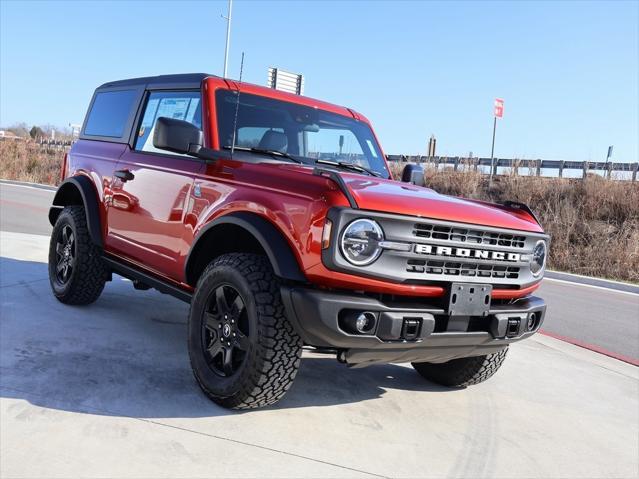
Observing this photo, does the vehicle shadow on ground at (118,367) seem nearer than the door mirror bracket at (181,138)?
Yes

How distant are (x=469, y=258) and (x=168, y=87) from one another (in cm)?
266

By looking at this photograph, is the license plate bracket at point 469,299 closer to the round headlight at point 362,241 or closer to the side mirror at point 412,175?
the round headlight at point 362,241

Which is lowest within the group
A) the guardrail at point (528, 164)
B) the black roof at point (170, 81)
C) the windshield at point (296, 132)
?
the windshield at point (296, 132)

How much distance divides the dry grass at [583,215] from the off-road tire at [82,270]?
12.4m

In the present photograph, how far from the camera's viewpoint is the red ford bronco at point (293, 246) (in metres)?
3.08

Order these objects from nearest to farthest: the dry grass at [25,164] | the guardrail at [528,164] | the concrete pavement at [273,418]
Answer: the concrete pavement at [273,418] < the guardrail at [528,164] < the dry grass at [25,164]

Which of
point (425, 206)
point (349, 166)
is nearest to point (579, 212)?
point (349, 166)

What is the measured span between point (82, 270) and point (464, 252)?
3.29 metres

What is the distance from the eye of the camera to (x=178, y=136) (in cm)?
379

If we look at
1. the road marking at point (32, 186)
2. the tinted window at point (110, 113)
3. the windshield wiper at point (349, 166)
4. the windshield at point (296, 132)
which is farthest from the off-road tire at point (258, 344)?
the road marking at point (32, 186)

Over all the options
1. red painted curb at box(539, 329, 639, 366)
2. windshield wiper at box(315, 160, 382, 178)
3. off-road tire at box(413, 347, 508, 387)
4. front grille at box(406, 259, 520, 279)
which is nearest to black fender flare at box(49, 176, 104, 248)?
windshield wiper at box(315, 160, 382, 178)

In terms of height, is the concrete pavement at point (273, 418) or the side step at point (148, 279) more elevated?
the side step at point (148, 279)

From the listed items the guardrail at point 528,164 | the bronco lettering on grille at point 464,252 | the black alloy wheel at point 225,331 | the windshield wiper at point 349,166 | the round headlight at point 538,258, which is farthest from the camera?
the guardrail at point 528,164

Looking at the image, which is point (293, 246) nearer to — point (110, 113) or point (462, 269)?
point (462, 269)
